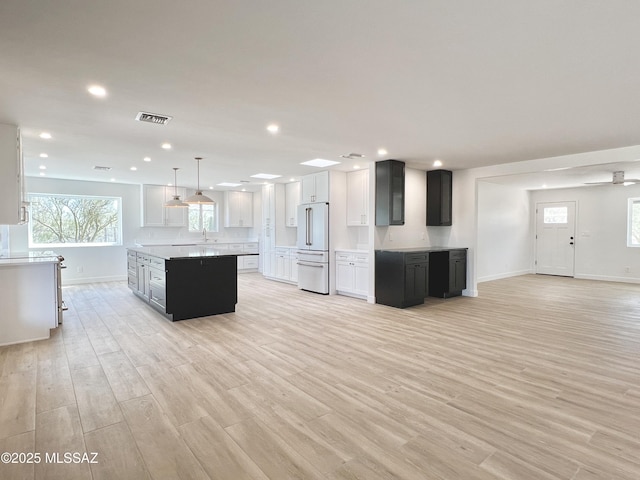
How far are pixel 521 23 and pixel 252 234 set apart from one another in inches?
387

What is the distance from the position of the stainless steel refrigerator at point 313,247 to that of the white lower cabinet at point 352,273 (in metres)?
0.26

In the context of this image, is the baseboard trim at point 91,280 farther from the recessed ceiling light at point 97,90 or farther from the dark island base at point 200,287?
the recessed ceiling light at point 97,90

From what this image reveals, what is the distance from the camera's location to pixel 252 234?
11.1 meters

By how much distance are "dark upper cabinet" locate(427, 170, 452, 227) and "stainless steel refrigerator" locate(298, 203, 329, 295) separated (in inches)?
85.0

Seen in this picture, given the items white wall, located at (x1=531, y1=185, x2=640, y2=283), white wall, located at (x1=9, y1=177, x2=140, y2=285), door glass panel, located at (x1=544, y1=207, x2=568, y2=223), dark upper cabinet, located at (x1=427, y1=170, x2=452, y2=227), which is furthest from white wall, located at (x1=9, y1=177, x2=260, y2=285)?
white wall, located at (x1=531, y1=185, x2=640, y2=283)

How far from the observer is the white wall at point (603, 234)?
8359mm

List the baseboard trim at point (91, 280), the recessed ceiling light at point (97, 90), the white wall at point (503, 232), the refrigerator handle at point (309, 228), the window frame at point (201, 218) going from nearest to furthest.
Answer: the recessed ceiling light at point (97, 90) < the refrigerator handle at point (309, 228) < the baseboard trim at point (91, 280) < the white wall at point (503, 232) < the window frame at point (201, 218)

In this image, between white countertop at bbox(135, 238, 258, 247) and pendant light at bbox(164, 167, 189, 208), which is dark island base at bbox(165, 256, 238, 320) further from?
white countertop at bbox(135, 238, 258, 247)

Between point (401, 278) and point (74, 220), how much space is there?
7856 millimetres

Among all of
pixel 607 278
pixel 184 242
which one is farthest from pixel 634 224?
pixel 184 242

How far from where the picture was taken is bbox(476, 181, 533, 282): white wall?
8.53 metres

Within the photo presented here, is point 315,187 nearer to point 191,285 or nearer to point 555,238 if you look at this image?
point 191,285

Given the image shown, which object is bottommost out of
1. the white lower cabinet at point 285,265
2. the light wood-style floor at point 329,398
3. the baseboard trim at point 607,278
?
the light wood-style floor at point 329,398

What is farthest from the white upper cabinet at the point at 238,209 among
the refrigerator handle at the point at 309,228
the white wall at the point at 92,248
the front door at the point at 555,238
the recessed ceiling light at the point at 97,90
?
the front door at the point at 555,238
